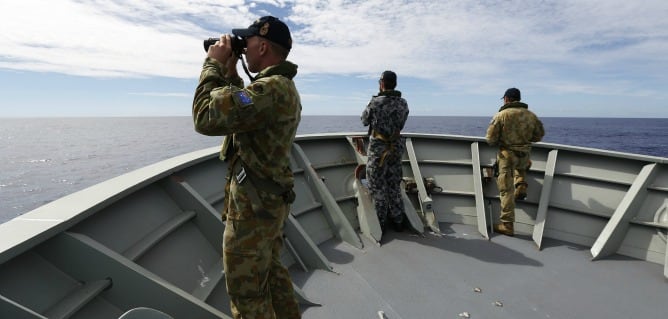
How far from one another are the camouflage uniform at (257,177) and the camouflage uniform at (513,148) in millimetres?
3853

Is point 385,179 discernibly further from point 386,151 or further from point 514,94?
point 514,94

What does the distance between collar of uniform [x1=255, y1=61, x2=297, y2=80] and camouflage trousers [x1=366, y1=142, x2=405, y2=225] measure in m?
2.88

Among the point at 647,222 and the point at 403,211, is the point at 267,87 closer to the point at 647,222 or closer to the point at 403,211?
the point at 403,211

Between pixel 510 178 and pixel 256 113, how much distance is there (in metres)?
Result: 4.25

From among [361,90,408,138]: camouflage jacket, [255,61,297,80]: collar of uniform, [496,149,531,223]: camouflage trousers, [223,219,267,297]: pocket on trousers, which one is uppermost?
[255,61,297,80]: collar of uniform

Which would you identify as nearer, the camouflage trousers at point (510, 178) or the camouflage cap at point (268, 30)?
the camouflage cap at point (268, 30)

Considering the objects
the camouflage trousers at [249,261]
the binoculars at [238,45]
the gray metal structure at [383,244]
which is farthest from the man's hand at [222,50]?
the gray metal structure at [383,244]

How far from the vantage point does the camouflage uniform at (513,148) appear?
16.0 feet

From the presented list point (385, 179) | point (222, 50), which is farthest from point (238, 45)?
point (385, 179)

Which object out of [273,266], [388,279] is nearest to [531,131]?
[388,279]

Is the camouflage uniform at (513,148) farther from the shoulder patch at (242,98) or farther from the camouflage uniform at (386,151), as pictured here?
the shoulder patch at (242,98)

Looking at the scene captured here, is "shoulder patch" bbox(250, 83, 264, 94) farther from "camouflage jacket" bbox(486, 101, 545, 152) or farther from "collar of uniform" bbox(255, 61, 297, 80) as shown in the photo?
"camouflage jacket" bbox(486, 101, 545, 152)

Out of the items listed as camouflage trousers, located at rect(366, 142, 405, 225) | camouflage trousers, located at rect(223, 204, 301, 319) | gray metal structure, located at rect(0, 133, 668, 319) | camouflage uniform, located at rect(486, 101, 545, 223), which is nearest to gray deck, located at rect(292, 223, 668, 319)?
gray metal structure, located at rect(0, 133, 668, 319)

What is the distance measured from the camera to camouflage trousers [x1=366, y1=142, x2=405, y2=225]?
4750 millimetres
